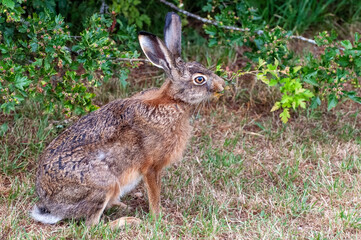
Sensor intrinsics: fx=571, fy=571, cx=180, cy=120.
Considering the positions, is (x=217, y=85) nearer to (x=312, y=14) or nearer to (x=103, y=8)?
(x=103, y=8)

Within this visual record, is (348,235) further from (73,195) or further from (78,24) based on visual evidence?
(78,24)

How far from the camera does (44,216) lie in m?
4.36

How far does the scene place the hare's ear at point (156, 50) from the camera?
4344 millimetres

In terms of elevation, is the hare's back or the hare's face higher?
the hare's face

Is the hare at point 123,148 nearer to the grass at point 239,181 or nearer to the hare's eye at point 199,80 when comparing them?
the hare's eye at point 199,80

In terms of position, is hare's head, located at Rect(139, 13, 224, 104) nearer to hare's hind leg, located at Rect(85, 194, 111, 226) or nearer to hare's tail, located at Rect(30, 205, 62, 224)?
hare's hind leg, located at Rect(85, 194, 111, 226)

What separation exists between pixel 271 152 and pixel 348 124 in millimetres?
934

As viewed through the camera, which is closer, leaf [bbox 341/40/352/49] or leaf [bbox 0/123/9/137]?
leaf [bbox 341/40/352/49]

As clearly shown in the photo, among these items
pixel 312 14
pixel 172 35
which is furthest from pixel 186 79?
pixel 312 14

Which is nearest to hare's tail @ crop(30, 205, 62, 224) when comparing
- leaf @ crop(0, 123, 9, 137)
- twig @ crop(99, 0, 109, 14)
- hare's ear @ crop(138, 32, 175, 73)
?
leaf @ crop(0, 123, 9, 137)

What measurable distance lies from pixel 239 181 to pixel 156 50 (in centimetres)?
138

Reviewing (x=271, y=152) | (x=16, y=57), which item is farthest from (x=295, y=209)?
(x=16, y=57)

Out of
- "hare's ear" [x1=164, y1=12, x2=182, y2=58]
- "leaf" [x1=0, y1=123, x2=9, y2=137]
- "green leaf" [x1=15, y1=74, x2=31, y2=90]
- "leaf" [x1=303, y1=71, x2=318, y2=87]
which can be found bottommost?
"leaf" [x1=0, y1=123, x2=9, y2=137]

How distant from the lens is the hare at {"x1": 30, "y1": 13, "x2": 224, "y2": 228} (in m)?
4.27
